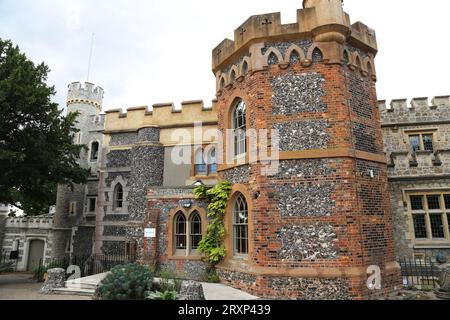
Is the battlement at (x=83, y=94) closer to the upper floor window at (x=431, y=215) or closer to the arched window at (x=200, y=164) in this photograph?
the arched window at (x=200, y=164)

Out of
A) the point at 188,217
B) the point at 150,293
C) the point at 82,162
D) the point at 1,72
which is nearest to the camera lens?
the point at 150,293

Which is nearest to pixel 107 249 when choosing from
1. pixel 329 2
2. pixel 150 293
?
pixel 150 293

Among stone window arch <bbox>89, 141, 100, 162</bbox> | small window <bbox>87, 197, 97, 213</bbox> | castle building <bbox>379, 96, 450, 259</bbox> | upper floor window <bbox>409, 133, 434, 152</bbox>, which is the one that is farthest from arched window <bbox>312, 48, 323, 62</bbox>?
stone window arch <bbox>89, 141, 100, 162</bbox>

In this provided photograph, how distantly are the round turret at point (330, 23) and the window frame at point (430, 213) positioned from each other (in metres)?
8.19

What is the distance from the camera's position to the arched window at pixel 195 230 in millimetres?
11715

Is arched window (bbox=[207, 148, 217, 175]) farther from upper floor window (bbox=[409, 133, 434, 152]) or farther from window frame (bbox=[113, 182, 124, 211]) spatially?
upper floor window (bbox=[409, 133, 434, 152])

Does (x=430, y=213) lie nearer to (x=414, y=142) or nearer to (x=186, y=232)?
(x=414, y=142)

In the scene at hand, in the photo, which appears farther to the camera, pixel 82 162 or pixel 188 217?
pixel 82 162

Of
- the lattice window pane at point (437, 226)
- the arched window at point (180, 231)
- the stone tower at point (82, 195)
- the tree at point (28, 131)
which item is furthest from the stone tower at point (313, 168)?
the stone tower at point (82, 195)

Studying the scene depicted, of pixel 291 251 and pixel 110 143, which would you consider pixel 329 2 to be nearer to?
pixel 291 251

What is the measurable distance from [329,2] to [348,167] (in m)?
5.44

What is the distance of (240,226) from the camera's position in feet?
33.4

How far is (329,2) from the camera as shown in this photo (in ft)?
31.3

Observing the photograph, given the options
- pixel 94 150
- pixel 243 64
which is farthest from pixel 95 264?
pixel 243 64
